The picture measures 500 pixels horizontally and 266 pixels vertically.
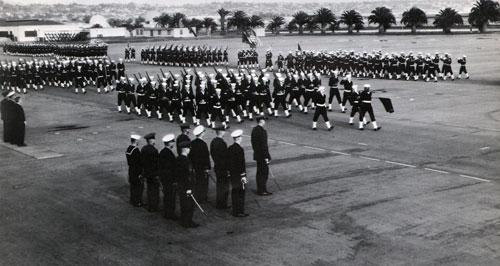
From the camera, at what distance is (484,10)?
62.0 m

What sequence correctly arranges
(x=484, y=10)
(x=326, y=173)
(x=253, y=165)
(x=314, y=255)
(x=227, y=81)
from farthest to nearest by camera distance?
(x=484, y=10), (x=227, y=81), (x=253, y=165), (x=326, y=173), (x=314, y=255)

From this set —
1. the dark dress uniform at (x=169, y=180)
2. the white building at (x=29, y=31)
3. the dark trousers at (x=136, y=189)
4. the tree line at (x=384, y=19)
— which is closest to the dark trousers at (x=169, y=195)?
the dark dress uniform at (x=169, y=180)

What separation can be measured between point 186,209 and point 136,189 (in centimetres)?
159

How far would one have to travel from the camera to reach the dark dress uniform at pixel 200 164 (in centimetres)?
1023

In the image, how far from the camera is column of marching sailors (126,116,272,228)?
927cm

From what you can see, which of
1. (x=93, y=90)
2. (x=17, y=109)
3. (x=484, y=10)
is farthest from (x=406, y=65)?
(x=484, y=10)

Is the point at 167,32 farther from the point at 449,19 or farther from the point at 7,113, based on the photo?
the point at 7,113

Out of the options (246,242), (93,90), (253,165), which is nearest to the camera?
(246,242)

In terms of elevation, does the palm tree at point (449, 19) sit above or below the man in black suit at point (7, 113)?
above

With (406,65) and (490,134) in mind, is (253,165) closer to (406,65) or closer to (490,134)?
(490,134)

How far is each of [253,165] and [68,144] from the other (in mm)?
6073

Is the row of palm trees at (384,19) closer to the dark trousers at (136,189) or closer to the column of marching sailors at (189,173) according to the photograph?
the column of marching sailors at (189,173)

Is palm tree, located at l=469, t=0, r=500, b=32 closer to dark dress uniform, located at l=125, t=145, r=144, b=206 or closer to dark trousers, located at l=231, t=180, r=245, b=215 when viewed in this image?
dark trousers, located at l=231, t=180, r=245, b=215

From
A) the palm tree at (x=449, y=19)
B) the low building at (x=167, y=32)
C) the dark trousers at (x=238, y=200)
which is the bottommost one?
the dark trousers at (x=238, y=200)
